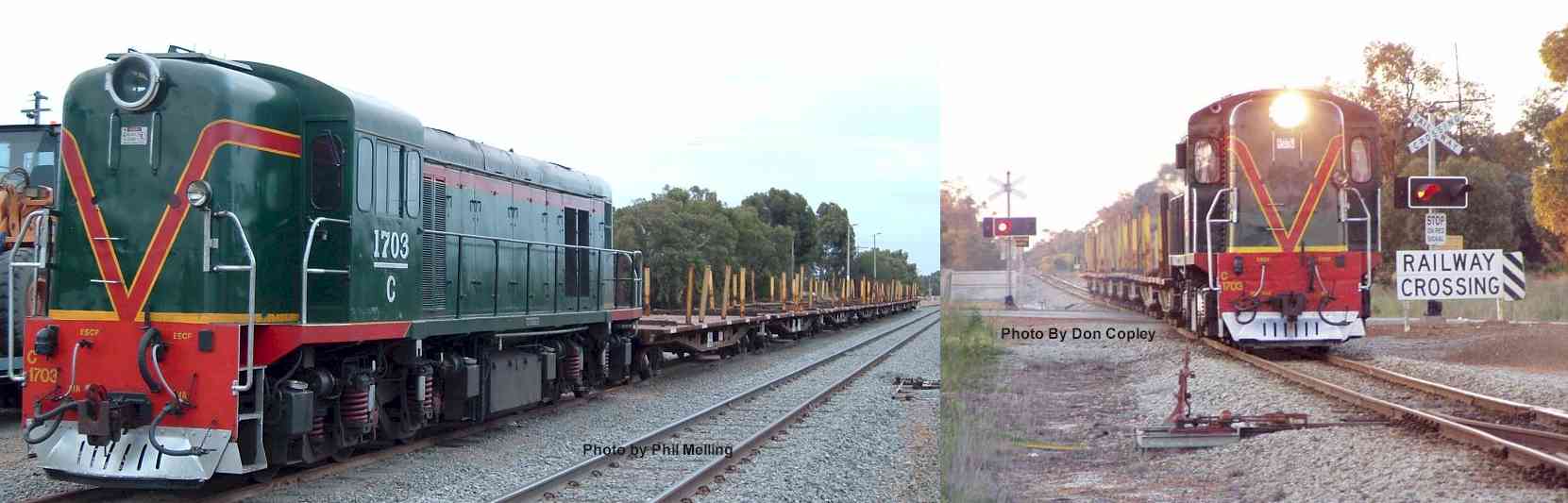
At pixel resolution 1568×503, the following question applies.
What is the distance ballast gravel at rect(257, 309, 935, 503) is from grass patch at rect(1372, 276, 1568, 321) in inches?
343

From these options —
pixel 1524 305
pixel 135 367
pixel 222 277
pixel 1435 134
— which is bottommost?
pixel 135 367

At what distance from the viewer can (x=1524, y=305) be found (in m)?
14.8

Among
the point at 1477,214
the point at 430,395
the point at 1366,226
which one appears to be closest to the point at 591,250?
the point at 430,395

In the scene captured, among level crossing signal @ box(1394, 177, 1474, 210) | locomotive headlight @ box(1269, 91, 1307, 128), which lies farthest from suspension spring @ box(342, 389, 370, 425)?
level crossing signal @ box(1394, 177, 1474, 210)

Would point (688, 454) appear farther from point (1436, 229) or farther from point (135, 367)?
point (1436, 229)

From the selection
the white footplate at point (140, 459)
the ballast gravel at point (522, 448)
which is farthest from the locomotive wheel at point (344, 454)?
the white footplate at point (140, 459)

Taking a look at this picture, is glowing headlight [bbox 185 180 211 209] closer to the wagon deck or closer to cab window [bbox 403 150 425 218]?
cab window [bbox 403 150 425 218]

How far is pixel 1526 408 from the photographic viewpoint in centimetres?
759

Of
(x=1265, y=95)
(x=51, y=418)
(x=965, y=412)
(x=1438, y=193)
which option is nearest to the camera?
(x=965, y=412)

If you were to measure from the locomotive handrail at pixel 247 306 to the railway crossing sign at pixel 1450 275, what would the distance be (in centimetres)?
1095

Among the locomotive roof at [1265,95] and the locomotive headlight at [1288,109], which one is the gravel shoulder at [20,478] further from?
the locomotive headlight at [1288,109]

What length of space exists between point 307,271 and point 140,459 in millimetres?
1662

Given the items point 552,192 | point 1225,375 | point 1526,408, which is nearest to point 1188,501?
point 1526,408

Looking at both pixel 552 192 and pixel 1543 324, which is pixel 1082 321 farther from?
pixel 1543 324
